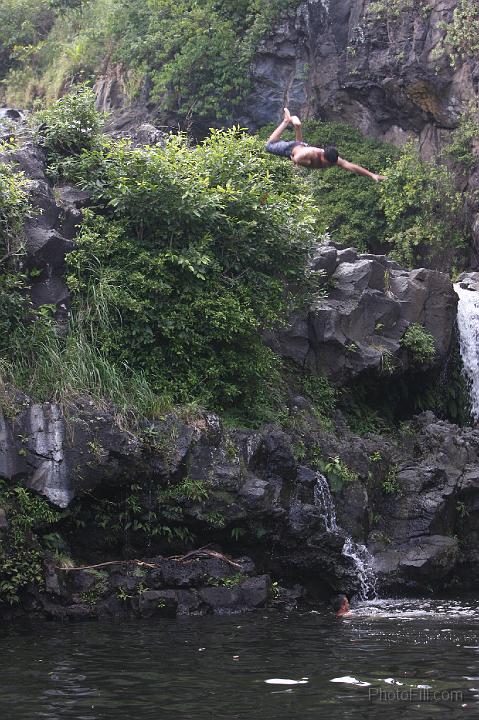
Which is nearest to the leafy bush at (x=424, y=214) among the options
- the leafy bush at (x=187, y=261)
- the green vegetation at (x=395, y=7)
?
the green vegetation at (x=395, y=7)

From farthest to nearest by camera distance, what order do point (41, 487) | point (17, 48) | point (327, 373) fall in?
point (17, 48) < point (327, 373) < point (41, 487)

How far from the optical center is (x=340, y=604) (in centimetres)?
1234

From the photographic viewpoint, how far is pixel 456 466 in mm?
15719

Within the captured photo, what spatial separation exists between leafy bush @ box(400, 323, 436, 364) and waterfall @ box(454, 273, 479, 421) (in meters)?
1.67

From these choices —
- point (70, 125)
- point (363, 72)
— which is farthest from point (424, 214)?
point (70, 125)

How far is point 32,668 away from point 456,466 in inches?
371

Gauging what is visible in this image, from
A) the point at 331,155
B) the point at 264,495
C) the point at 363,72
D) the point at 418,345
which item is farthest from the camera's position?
the point at 363,72

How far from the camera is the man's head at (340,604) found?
11.9 m

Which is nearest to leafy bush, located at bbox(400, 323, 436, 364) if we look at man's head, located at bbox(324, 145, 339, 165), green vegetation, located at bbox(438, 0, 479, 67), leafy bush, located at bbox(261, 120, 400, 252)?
man's head, located at bbox(324, 145, 339, 165)

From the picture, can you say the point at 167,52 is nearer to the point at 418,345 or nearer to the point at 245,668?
the point at 418,345

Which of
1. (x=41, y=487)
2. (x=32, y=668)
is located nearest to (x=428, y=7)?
(x=41, y=487)

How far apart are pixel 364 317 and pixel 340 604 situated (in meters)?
6.74

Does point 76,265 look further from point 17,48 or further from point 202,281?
point 17,48

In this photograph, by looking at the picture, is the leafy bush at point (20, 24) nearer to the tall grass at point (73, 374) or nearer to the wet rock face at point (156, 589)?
the tall grass at point (73, 374)
